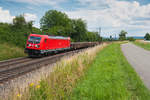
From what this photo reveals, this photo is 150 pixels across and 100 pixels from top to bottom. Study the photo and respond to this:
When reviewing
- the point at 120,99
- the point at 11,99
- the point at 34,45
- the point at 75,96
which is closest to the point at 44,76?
the point at 75,96

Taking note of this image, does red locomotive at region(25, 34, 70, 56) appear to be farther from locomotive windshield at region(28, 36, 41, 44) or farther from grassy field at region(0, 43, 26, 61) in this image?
grassy field at region(0, 43, 26, 61)

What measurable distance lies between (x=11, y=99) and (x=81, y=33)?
6449 centimetres

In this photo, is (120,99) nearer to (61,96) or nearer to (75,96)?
(75,96)

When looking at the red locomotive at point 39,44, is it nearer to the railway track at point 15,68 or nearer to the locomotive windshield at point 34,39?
the locomotive windshield at point 34,39

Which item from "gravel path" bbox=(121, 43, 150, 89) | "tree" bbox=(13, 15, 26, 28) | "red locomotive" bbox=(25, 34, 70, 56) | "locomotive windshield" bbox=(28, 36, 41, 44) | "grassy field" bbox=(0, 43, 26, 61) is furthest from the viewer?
"tree" bbox=(13, 15, 26, 28)

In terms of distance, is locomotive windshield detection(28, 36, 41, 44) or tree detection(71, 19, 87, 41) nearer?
locomotive windshield detection(28, 36, 41, 44)

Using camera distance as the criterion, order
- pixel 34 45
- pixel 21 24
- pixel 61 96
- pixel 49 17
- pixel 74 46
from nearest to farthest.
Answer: pixel 61 96
pixel 34 45
pixel 21 24
pixel 74 46
pixel 49 17

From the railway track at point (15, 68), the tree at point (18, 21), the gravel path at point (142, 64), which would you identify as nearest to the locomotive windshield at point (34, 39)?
the railway track at point (15, 68)

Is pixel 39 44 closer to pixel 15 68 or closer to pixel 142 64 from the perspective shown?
pixel 15 68

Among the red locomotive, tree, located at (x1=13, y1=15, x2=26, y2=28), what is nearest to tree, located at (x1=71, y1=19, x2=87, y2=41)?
tree, located at (x1=13, y1=15, x2=26, y2=28)

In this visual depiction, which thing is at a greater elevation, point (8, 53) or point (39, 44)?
point (39, 44)

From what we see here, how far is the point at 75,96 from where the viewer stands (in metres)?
4.85

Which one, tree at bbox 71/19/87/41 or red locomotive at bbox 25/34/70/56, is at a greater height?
tree at bbox 71/19/87/41

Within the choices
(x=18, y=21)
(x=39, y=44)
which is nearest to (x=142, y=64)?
(x=39, y=44)
